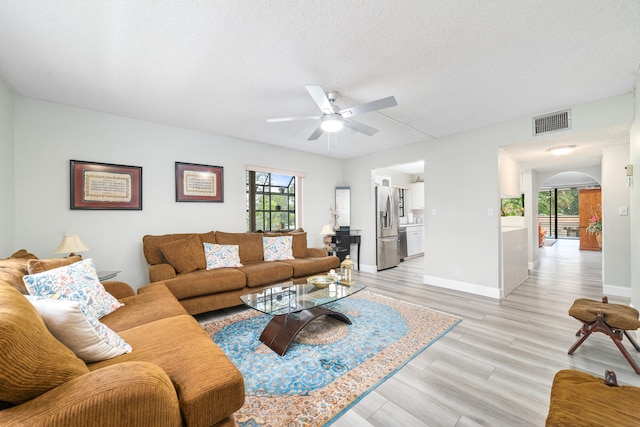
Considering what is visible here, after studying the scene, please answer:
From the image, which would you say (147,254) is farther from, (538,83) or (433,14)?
(538,83)

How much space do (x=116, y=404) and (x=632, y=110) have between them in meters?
4.71

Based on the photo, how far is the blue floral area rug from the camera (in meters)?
1.58

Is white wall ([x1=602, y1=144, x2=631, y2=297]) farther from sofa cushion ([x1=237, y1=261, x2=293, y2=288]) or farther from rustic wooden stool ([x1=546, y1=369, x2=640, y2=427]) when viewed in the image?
sofa cushion ([x1=237, y1=261, x2=293, y2=288])

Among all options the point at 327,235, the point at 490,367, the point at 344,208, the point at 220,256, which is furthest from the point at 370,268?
the point at 490,367

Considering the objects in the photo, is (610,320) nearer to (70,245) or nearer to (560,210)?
(70,245)

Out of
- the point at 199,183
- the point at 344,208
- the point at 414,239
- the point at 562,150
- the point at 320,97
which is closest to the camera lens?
the point at 320,97

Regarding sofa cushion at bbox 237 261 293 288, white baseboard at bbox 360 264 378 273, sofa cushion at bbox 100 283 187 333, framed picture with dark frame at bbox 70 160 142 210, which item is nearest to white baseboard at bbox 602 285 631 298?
white baseboard at bbox 360 264 378 273

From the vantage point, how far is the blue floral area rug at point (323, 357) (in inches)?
62.3

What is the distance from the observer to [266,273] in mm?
3371

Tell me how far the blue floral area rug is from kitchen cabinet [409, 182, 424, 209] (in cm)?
513

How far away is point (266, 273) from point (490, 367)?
8.19 ft

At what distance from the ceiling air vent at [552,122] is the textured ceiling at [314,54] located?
0.12 metres

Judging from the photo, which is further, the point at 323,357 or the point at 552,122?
the point at 552,122

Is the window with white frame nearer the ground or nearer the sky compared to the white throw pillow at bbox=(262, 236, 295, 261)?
nearer the sky
